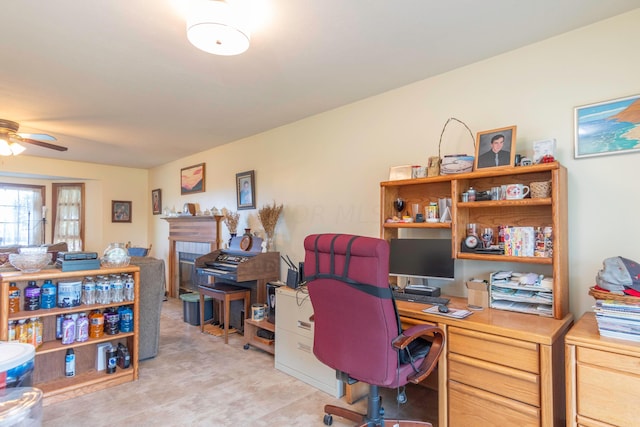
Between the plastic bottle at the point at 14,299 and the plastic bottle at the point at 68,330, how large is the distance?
0.31 meters

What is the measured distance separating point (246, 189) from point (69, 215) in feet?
14.2

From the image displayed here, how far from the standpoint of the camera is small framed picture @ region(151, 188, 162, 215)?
6625 millimetres

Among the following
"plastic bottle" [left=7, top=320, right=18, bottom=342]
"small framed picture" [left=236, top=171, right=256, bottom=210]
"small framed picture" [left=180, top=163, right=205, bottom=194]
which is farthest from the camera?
"small framed picture" [left=180, top=163, right=205, bottom=194]

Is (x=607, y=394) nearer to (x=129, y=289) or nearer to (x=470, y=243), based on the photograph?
(x=470, y=243)

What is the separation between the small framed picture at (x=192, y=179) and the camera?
5.46 m

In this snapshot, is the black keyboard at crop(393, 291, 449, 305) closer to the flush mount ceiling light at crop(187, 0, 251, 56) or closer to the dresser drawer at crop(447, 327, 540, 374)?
the dresser drawer at crop(447, 327, 540, 374)

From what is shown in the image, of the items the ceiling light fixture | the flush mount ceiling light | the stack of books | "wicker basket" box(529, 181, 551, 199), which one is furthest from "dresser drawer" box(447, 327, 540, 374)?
the ceiling light fixture

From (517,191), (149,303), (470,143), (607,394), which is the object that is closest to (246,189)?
(149,303)

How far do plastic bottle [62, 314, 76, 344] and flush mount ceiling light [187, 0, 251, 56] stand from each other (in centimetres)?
223

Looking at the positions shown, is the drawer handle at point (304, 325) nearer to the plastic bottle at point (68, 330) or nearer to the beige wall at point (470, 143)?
the beige wall at point (470, 143)

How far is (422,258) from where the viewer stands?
8.15 feet

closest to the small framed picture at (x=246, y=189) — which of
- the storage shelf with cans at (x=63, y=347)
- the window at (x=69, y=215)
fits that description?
the storage shelf with cans at (x=63, y=347)

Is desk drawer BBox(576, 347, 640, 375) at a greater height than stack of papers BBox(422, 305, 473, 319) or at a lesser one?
lesser

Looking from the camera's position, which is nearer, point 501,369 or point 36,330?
point 501,369
